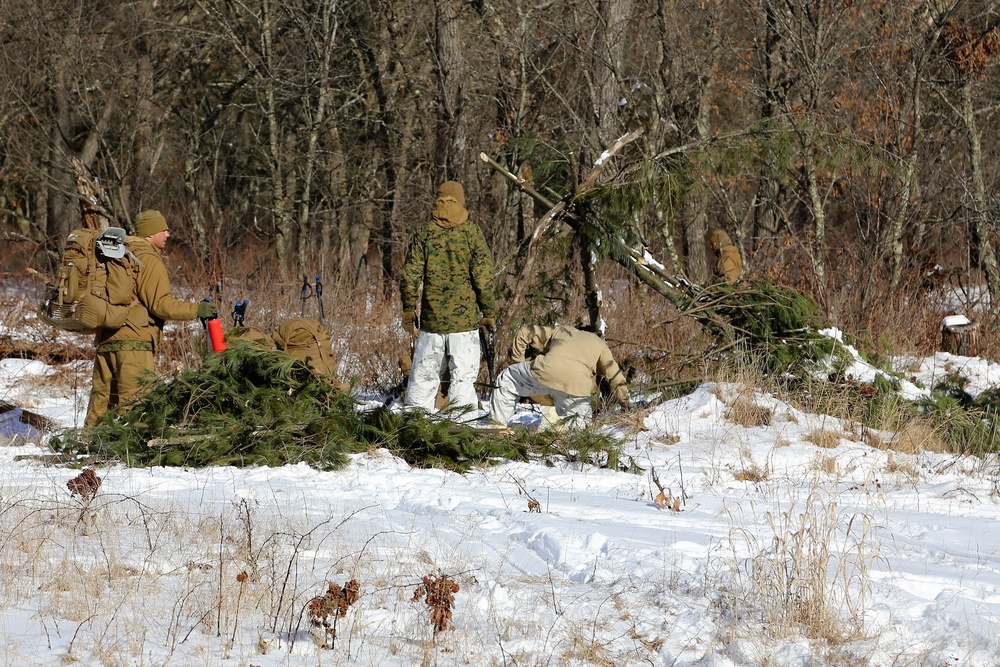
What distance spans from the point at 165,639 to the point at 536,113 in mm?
12731

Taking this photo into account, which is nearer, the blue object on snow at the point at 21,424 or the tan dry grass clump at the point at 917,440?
the tan dry grass clump at the point at 917,440

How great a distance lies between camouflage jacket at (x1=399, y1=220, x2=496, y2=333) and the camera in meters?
7.89

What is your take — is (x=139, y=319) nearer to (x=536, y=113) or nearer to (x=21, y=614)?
(x=21, y=614)

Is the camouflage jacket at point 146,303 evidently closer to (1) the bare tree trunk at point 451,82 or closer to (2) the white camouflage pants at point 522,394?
(2) the white camouflage pants at point 522,394

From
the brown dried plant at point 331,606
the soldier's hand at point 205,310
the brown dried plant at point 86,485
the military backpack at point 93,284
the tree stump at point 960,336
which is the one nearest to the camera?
the brown dried plant at point 331,606

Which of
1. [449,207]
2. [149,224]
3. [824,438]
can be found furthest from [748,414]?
[149,224]

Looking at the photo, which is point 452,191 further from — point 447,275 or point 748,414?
point 748,414

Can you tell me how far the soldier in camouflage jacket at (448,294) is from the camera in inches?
311

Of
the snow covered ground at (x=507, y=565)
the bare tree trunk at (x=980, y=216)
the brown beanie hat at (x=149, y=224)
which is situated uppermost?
the bare tree trunk at (x=980, y=216)

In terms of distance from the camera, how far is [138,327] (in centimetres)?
716

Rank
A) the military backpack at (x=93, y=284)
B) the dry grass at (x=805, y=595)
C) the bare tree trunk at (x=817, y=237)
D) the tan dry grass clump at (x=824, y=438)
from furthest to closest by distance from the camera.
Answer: the bare tree trunk at (x=817, y=237) < the tan dry grass clump at (x=824, y=438) < the military backpack at (x=93, y=284) < the dry grass at (x=805, y=595)

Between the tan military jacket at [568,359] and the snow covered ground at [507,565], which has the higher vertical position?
the tan military jacket at [568,359]

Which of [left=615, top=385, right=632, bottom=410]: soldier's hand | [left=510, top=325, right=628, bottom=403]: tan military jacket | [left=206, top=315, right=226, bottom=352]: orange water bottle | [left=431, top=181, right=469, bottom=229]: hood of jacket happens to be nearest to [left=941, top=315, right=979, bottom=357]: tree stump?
[left=615, top=385, right=632, bottom=410]: soldier's hand

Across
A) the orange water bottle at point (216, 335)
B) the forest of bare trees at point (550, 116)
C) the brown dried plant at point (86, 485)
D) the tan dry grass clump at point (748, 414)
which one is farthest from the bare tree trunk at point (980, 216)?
the brown dried plant at point (86, 485)
